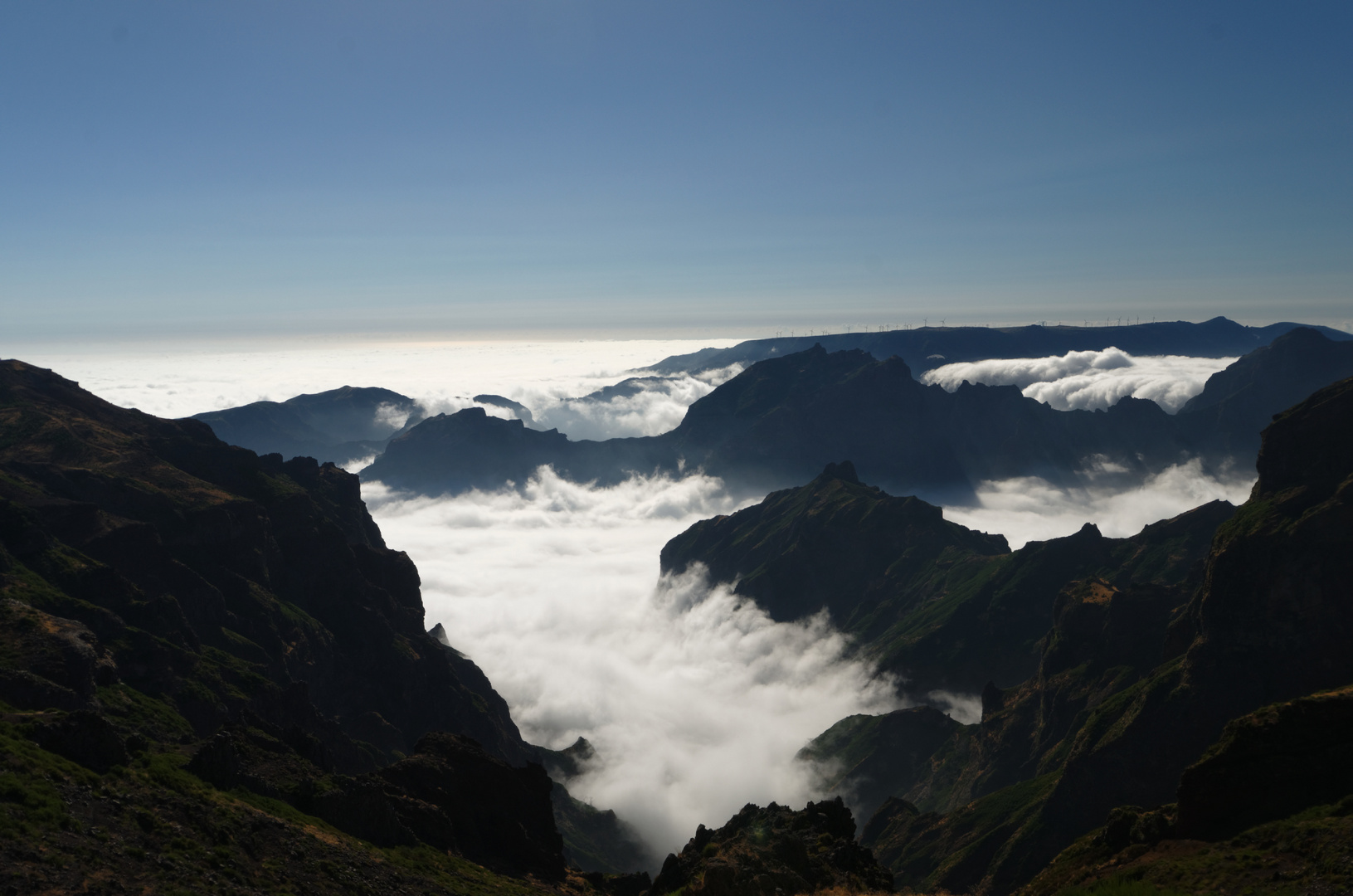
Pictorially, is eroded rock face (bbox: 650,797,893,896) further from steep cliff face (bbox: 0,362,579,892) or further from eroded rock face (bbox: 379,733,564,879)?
eroded rock face (bbox: 379,733,564,879)

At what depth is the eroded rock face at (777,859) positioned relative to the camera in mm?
51438

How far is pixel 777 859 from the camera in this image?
2174 inches

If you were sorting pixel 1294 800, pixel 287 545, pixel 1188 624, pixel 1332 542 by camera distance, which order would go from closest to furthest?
pixel 1294 800 → pixel 1332 542 → pixel 1188 624 → pixel 287 545

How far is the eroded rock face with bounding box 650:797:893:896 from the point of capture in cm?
5144

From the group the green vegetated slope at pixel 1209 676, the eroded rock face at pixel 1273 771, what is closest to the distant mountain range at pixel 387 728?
the eroded rock face at pixel 1273 771

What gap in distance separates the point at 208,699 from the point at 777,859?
93087 mm

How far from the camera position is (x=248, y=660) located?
13675 centimetres

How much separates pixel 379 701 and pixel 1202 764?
166295 mm

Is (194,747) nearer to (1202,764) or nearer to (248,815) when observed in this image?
(248,815)

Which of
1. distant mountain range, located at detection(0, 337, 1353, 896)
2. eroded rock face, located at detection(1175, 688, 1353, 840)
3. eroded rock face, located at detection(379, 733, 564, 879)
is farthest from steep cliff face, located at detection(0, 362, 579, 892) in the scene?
eroded rock face, located at detection(1175, 688, 1353, 840)

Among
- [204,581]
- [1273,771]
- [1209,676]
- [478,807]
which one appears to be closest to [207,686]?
[204,581]

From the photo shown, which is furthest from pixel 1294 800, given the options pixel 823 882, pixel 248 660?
pixel 248 660

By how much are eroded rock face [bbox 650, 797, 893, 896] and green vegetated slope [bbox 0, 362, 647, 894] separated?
16.2 metres

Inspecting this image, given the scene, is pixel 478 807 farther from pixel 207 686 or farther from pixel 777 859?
pixel 207 686
